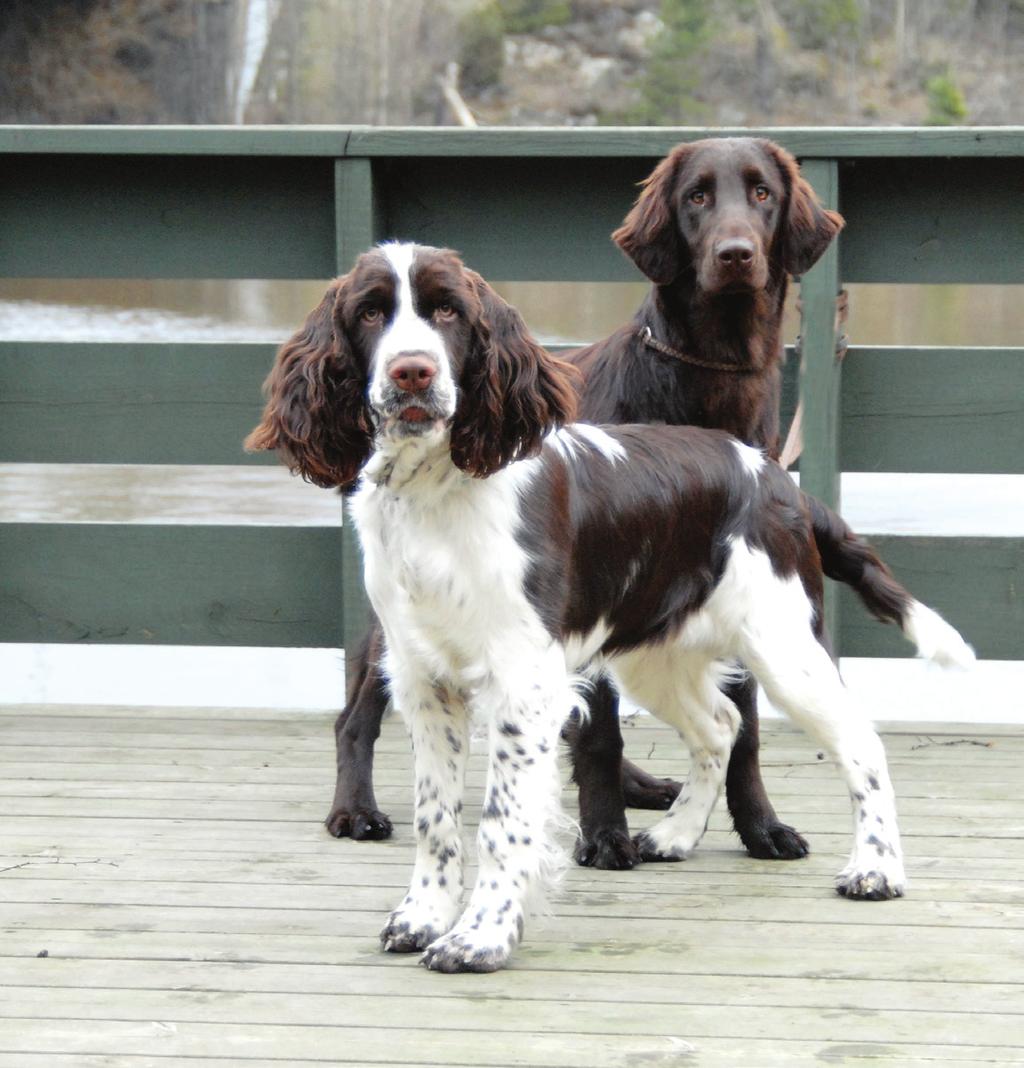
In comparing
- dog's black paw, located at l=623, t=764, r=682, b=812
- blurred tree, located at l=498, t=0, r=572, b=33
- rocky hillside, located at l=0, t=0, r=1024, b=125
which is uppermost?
blurred tree, located at l=498, t=0, r=572, b=33

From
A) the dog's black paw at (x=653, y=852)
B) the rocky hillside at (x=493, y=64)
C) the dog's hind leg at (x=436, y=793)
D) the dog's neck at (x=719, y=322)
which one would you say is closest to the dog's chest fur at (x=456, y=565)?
the dog's hind leg at (x=436, y=793)

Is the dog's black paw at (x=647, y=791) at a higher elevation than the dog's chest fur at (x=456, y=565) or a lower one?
lower

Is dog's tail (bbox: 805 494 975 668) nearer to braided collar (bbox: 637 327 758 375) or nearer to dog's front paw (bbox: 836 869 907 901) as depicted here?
braided collar (bbox: 637 327 758 375)

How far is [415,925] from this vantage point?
2.98 m

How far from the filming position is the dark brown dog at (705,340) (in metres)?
3.58

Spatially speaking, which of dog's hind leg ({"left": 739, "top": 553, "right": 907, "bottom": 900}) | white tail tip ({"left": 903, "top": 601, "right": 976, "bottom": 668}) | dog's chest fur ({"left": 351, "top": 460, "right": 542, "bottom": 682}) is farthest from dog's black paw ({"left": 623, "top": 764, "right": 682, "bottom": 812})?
dog's chest fur ({"left": 351, "top": 460, "right": 542, "bottom": 682})

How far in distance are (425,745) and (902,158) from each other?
2.42m

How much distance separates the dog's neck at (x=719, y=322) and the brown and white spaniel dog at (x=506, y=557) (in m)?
0.34

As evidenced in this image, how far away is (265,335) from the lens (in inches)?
561

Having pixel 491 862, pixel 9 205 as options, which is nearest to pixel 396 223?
pixel 9 205

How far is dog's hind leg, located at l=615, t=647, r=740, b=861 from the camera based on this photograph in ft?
11.8

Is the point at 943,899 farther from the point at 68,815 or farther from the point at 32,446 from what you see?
the point at 32,446

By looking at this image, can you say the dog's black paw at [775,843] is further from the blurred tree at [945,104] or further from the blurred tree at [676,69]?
the blurred tree at [676,69]

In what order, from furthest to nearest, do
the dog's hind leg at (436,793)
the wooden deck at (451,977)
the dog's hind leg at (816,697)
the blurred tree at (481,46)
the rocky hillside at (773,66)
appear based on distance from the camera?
the blurred tree at (481,46), the rocky hillside at (773,66), the dog's hind leg at (816,697), the dog's hind leg at (436,793), the wooden deck at (451,977)
